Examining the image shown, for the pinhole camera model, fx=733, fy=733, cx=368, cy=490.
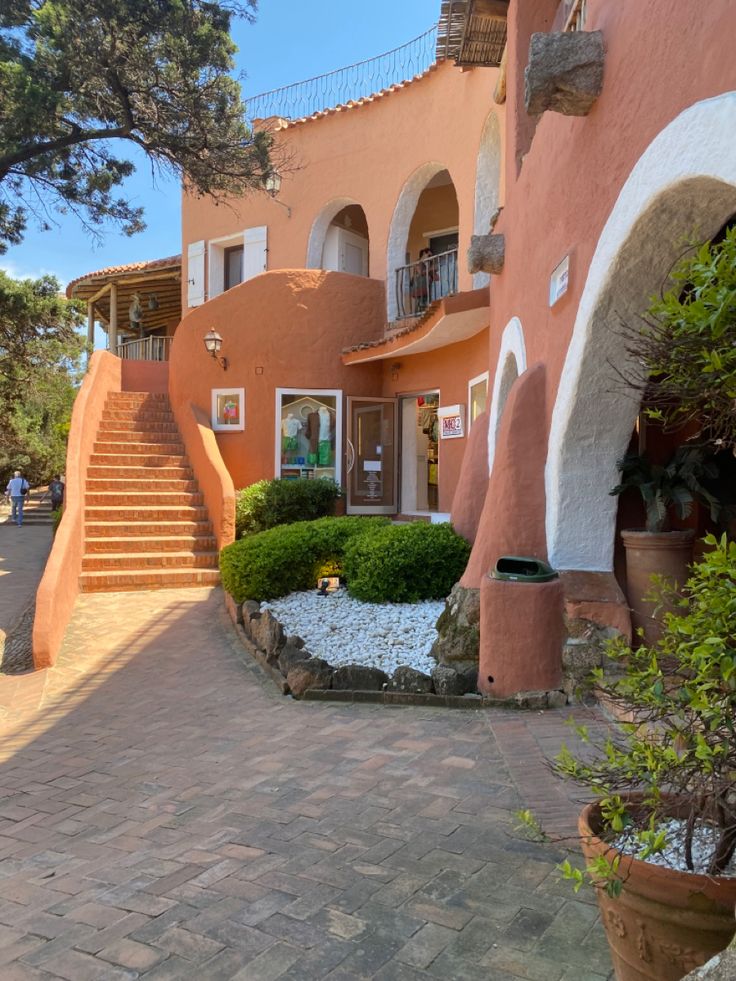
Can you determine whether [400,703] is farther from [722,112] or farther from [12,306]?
[12,306]

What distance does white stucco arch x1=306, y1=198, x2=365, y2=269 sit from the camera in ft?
46.6

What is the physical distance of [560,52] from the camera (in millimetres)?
3945

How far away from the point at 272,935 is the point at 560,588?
9.81 ft

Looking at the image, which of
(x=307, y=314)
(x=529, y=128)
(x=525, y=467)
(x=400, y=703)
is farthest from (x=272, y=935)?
(x=307, y=314)

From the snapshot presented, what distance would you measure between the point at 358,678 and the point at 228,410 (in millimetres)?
8254

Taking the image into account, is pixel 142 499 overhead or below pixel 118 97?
below

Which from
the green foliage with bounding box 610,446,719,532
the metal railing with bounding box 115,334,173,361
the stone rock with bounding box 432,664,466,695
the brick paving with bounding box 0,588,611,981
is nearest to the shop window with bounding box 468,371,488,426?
the green foliage with bounding box 610,446,719,532

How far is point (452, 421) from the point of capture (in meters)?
11.1

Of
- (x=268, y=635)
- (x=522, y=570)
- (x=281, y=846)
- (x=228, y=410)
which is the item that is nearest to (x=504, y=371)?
(x=522, y=570)

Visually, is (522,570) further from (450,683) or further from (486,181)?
(486,181)

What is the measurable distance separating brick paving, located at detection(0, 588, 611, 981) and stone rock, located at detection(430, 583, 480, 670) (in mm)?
679

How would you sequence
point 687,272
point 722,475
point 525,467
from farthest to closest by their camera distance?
point 525,467 → point 722,475 → point 687,272

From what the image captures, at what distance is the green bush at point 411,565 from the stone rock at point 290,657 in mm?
1381

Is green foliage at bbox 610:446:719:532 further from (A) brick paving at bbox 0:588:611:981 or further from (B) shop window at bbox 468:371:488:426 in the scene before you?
(B) shop window at bbox 468:371:488:426
